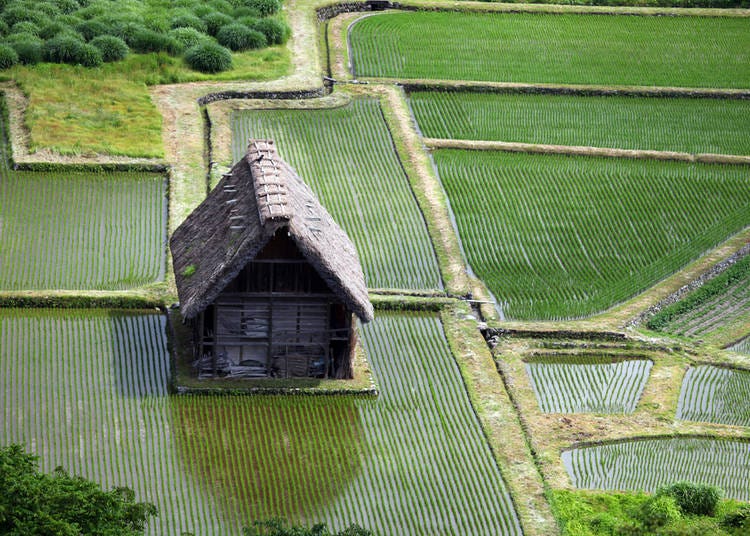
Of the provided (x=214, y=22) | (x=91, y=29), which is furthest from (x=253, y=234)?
(x=214, y=22)

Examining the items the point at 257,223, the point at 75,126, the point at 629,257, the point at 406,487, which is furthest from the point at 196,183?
the point at 406,487

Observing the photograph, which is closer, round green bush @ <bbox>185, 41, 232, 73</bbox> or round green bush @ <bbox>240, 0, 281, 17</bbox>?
round green bush @ <bbox>185, 41, 232, 73</bbox>

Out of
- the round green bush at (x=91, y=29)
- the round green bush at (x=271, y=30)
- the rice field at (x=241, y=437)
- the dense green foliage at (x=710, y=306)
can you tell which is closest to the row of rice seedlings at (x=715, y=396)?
the dense green foliage at (x=710, y=306)

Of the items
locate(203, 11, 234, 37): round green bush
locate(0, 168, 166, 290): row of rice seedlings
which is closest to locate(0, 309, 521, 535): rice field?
locate(0, 168, 166, 290): row of rice seedlings

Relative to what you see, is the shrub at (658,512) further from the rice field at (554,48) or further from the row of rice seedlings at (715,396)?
the rice field at (554,48)

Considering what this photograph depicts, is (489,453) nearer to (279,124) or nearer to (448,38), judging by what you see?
(279,124)

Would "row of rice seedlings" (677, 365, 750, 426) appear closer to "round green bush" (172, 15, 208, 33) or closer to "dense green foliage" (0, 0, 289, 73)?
"dense green foliage" (0, 0, 289, 73)
